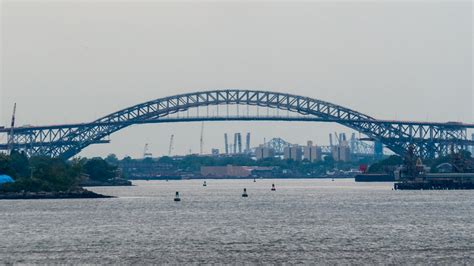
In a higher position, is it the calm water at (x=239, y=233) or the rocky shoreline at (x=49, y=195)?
the rocky shoreline at (x=49, y=195)

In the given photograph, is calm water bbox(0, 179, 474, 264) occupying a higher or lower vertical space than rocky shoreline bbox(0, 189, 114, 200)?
lower

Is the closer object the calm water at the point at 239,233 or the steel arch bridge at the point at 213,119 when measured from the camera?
the calm water at the point at 239,233

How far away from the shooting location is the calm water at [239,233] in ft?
177

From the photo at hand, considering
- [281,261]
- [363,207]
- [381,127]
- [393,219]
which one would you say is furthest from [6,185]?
[381,127]

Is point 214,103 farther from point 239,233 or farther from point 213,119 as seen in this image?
point 239,233

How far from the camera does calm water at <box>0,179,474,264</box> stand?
53.9 meters

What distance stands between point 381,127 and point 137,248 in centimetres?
14210

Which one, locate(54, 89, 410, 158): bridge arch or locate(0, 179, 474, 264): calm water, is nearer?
locate(0, 179, 474, 264): calm water

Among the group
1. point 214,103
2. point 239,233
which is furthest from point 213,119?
point 239,233

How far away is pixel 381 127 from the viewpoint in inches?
7781

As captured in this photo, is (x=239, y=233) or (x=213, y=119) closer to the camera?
(x=239, y=233)

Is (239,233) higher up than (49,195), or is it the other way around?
(49,195)

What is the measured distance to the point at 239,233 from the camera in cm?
6725

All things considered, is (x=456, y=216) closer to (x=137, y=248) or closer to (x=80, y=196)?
(x=137, y=248)
